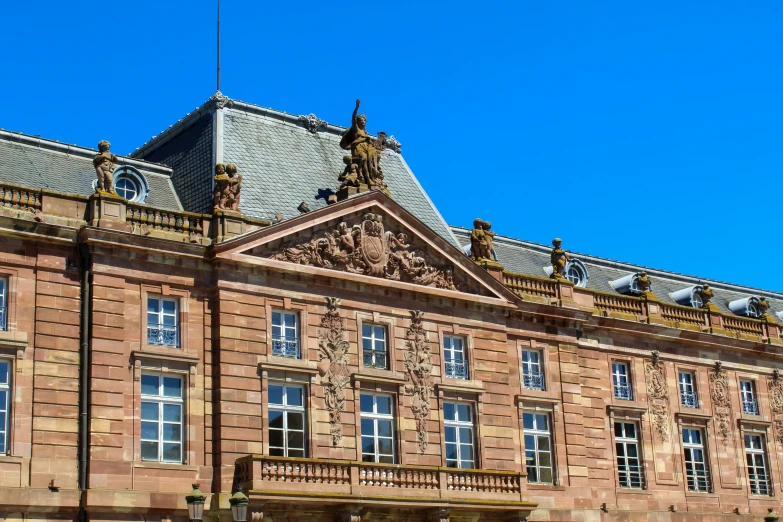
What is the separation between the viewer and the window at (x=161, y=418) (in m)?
35.0

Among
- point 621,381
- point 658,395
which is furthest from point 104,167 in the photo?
point 658,395

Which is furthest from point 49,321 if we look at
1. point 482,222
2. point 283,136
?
point 482,222

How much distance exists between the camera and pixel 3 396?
3338 cm

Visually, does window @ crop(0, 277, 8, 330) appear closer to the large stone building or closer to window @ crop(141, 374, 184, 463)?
the large stone building

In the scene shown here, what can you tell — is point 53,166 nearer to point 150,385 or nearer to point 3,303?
point 3,303

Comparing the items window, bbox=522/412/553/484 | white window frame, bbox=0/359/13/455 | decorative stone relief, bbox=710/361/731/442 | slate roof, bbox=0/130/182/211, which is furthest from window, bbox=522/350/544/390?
white window frame, bbox=0/359/13/455

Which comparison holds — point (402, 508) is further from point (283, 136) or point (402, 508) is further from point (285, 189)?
point (283, 136)

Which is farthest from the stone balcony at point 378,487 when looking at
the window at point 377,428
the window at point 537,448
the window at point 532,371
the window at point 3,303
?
the window at point 3,303

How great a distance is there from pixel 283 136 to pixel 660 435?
1692 cm

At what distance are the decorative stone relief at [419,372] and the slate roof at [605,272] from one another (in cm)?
858

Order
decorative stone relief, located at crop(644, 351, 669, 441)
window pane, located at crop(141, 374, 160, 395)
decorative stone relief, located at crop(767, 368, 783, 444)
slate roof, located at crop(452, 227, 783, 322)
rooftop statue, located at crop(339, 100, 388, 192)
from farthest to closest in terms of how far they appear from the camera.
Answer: decorative stone relief, located at crop(767, 368, 783, 444) < slate roof, located at crop(452, 227, 783, 322) < decorative stone relief, located at crop(644, 351, 669, 441) < rooftop statue, located at crop(339, 100, 388, 192) < window pane, located at crop(141, 374, 160, 395)

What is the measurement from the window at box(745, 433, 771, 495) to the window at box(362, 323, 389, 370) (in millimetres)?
16968

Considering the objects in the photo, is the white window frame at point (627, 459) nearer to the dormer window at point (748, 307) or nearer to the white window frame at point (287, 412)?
the dormer window at point (748, 307)

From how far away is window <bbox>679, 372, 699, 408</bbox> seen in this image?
159 ft
